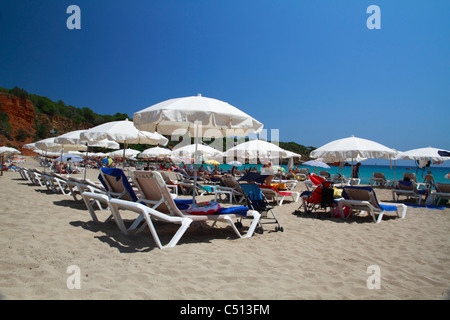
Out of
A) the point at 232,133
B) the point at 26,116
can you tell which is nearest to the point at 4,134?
the point at 26,116

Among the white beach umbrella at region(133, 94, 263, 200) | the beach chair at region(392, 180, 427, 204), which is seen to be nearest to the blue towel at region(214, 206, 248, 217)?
the white beach umbrella at region(133, 94, 263, 200)

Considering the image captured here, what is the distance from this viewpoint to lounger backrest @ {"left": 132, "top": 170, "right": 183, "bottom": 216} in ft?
12.5

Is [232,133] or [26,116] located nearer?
[232,133]

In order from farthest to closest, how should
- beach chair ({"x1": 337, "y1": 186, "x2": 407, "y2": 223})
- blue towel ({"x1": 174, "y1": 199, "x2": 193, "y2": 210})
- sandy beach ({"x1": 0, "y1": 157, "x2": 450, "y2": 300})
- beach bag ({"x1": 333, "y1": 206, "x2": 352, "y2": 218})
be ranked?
beach bag ({"x1": 333, "y1": 206, "x2": 352, "y2": 218})
beach chair ({"x1": 337, "y1": 186, "x2": 407, "y2": 223})
blue towel ({"x1": 174, "y1": 199, "x2": 193, "y2": 210})
sandy beach ({"x1": 0, "y1": 157, "x2": 450, "y2": 300})

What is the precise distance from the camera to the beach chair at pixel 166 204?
12.7ft

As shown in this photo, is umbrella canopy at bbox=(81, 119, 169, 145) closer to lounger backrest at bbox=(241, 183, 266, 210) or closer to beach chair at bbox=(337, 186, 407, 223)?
lounger backrest at bbox=(241, 183, 266, 210)

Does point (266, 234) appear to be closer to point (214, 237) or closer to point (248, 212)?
point (248, 212)

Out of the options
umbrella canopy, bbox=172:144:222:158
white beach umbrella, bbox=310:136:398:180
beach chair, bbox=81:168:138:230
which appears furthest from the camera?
umbrella canopy, bbox=172:144:222:158

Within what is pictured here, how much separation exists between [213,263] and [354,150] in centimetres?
586

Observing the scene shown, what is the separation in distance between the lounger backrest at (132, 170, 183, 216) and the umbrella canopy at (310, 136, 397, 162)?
523 cm

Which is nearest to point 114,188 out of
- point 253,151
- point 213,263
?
point 213,263

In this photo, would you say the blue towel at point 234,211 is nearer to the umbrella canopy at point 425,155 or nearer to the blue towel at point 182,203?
the blue towel at point 182,203

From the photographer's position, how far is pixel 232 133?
6.37 m
